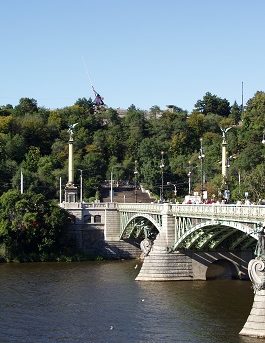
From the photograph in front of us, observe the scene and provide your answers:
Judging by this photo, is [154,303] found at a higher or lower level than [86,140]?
lower

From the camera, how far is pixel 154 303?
6056 centimetres

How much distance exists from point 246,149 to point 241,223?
7953 cm

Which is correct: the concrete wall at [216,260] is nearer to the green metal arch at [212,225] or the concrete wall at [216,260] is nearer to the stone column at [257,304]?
the green metal arch at [212,225]

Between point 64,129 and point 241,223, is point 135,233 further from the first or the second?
point 64,129

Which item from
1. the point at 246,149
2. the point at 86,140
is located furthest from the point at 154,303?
the point at 86,140

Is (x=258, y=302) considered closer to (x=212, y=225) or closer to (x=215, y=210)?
(x=215, y=210)

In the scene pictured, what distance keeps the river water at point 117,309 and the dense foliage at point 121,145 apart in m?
43.4

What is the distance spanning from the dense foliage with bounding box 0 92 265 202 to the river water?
43357 mm

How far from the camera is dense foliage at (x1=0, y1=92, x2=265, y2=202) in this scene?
13662 centimetres

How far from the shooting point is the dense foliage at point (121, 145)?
448 feet

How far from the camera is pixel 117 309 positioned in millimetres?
58844


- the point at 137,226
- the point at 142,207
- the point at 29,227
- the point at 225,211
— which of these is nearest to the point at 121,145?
the point at 137,226

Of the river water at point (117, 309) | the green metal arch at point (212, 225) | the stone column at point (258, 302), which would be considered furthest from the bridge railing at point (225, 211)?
the river water at point (117, 309)

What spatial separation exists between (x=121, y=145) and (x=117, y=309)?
355 ft
